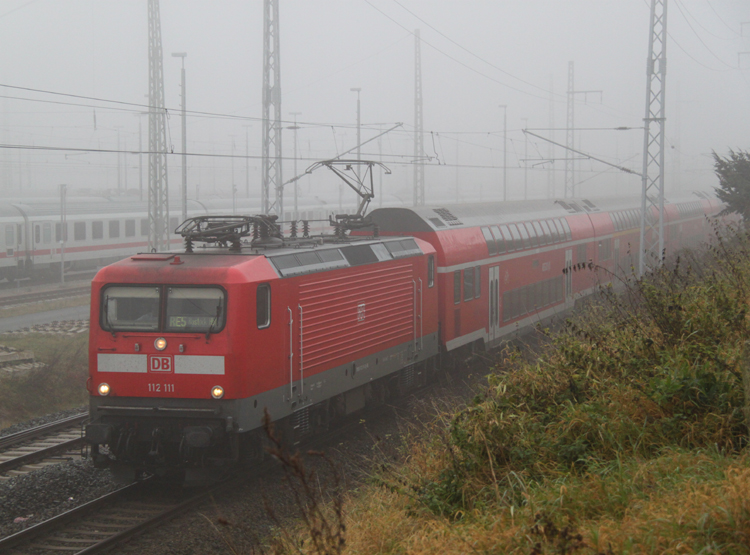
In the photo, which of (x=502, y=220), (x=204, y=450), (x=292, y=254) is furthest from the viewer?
(x=502, y=220)

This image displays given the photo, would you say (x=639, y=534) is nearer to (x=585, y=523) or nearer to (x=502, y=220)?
(x=585, y=523)

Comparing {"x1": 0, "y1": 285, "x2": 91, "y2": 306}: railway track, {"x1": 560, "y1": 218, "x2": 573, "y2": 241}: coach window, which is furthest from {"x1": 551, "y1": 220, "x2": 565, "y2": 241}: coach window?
{"x1": 0, "y1": 285, "x2": 91, "y2": 306}: railway track

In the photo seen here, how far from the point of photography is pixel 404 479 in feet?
23.2

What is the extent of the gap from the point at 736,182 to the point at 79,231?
25.4m

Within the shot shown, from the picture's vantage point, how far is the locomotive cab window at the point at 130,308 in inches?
351

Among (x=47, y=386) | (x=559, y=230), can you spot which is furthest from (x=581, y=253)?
(x=47, y=386)

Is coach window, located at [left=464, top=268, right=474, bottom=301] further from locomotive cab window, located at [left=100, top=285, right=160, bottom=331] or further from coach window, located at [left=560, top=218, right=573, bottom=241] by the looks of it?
locomotive cab window, located at [left=100, top=285, right=160, bottom=331]

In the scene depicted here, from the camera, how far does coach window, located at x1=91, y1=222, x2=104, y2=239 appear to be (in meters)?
32.3

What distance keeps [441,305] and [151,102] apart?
11.4 m

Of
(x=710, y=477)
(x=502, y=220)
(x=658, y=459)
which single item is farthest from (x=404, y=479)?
(x=502, y=220)

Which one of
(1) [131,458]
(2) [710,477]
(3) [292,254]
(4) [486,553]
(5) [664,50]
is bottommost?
(1) [131,458]

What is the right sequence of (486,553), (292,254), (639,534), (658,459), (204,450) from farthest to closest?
(292,254) → (204,450) → (658,459) → (486,553) → (639,534)

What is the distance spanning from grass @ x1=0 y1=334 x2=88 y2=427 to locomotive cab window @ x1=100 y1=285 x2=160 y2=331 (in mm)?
5847

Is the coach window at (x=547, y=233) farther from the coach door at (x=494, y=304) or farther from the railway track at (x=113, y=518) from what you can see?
the railway track at (x=113, y=518)
